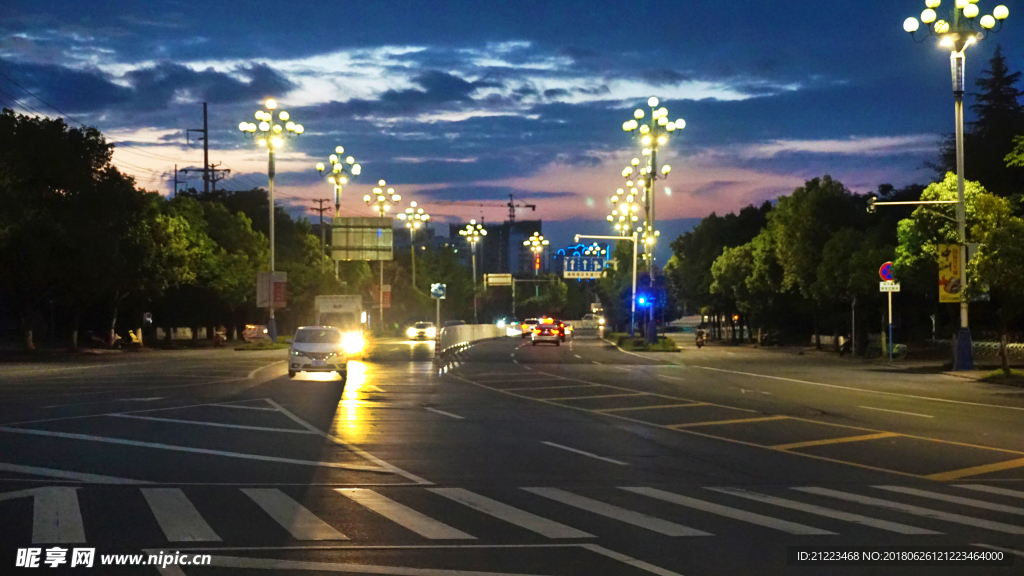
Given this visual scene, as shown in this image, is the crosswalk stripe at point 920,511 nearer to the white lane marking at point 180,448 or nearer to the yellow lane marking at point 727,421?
the white lane marking at point 180,448

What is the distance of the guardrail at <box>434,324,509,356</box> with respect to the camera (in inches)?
1999

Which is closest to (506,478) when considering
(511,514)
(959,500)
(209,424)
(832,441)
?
(511,514)

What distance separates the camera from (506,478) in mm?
13531

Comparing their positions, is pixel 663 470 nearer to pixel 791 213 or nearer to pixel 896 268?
pixel 896 268

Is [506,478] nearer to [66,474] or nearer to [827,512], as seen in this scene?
[827,512]

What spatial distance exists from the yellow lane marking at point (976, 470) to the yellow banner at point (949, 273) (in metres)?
21.3

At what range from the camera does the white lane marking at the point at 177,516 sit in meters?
9.71

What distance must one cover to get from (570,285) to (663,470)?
164493mm

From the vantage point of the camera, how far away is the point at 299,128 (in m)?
51.6

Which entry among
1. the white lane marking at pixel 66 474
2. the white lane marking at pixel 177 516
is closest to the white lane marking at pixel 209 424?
the white lane marking at pixel 66 474

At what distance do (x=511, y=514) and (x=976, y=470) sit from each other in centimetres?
718

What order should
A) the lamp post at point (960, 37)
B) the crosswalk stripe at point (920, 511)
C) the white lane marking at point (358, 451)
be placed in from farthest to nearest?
the lamp post at point (960, 37) < the white lane marking at point (358, 451) < the crosswalk stripe at point (920, 511)

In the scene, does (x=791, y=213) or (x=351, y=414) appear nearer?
(x=351, y=414)

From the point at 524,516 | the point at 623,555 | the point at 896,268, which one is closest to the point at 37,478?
the point at 524,516
